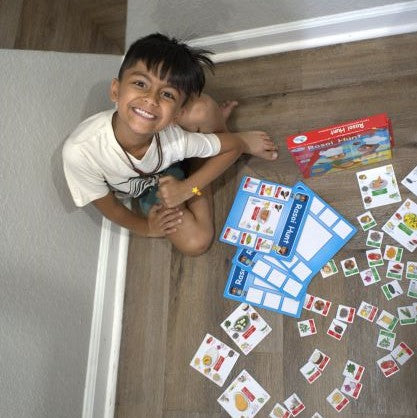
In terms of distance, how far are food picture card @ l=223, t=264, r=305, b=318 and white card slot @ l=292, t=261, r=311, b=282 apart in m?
0.06

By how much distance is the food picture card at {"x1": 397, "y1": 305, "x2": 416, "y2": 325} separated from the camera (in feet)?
4.77

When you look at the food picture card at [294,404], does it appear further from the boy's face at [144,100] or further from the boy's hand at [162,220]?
the boy's face at [144,100]

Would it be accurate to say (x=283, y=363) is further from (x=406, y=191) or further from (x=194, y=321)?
(x=406, y=191)

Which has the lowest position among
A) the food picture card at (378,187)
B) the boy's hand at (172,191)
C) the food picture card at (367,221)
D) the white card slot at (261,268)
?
the white card slot at (261,268)

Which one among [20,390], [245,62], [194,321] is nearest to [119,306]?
[194,321]

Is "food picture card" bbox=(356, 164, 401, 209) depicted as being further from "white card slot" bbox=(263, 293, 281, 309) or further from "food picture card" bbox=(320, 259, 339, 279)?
"white card slot" bbox=(263, 293, 281, 309)

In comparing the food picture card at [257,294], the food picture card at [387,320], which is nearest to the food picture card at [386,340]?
the food picture card at [387,320]

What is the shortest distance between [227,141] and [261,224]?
334mm

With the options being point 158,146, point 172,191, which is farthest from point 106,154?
point 172,191

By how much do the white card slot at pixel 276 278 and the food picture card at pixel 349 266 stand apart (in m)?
0.20

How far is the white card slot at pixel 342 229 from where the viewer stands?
5.09ft

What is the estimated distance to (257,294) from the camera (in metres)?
1.59

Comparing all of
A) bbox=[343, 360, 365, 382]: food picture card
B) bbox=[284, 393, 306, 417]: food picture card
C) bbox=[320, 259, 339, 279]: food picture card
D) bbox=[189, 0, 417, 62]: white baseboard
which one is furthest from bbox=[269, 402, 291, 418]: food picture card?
bbox=[189, 0, 417, 62]: white baseboard

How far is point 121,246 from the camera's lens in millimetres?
1744
